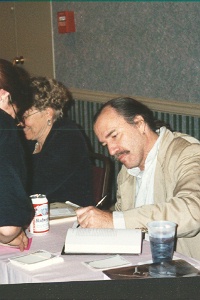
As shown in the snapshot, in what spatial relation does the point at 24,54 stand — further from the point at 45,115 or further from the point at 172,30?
the point at 45,115

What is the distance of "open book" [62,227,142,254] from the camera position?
5.95 feet

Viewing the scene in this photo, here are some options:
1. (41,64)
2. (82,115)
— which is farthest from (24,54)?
(82,115)

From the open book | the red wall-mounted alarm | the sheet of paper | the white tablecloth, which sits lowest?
the white tablecloth

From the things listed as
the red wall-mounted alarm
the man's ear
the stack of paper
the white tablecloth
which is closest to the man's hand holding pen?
the white tablecloth

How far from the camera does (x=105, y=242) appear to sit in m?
1.83

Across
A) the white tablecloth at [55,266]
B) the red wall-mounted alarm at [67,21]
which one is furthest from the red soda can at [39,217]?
the red wall-mounted alarm at [67,21]

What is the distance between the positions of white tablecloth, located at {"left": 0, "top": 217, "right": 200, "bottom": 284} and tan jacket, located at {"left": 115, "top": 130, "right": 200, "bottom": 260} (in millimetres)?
122

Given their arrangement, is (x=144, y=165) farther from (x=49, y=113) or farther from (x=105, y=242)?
(x=49, y=113)

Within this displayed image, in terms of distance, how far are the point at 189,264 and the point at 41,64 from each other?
3.82m

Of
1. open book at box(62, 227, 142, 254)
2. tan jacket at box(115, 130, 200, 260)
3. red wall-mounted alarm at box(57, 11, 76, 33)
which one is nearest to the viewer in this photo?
open book at box(62, 227, 142, 254)

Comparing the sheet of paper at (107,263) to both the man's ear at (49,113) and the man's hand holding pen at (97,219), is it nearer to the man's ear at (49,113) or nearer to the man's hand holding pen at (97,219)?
the man's hand holding pen at (97,219)

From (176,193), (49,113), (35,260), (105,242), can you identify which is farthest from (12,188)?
(49,113)

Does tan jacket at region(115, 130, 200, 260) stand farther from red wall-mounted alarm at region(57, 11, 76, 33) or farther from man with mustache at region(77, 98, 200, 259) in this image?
red wall-mounted alarm at region(57, 11, 76, 33)

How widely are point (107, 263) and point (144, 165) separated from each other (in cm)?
68
